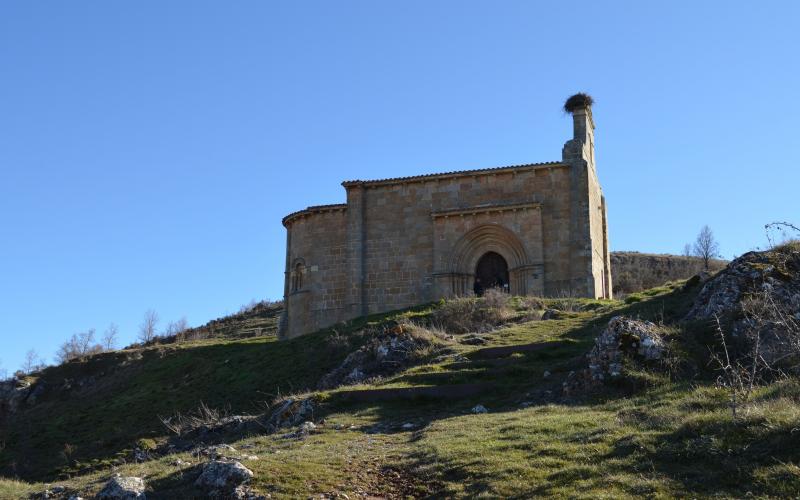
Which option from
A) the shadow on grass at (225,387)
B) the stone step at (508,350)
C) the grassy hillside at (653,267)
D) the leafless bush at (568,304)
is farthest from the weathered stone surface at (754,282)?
the grassy hillside at (653,267)

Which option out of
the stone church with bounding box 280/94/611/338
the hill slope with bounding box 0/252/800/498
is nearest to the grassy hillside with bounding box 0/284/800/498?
the hill slope with bounding box 0/252/800/498

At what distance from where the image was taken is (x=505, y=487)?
815 cm

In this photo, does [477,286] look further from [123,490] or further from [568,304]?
[123,490]

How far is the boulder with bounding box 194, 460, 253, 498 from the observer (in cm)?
916

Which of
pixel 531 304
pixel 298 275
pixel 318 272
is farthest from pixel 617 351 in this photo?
pixel 298 275

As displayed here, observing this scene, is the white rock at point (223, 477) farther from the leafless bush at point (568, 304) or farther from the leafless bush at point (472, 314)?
the leafless bush at point (568, 304)

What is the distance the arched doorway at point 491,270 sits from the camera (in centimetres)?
3052

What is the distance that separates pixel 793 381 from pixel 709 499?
143 inches

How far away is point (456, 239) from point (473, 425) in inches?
746

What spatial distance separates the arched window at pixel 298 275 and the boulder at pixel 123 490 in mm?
23019

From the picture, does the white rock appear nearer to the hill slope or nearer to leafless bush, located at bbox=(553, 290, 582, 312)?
the hill slope

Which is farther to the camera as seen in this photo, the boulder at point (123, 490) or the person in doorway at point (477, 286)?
the person in doorway at point (477, 286)

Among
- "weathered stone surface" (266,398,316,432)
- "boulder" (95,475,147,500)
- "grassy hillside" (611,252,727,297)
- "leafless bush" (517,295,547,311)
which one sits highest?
"grassy hillside" (611,252,727,297)

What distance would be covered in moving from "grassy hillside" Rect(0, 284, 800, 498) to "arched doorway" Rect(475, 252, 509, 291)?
289 inches
